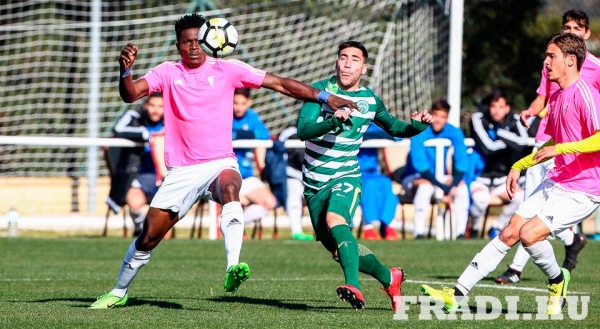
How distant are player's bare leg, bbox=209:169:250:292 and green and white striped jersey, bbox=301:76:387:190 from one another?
1.84 ft

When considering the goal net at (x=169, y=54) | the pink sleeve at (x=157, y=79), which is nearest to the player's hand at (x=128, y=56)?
the pink sleeve at (x=157, y=79)

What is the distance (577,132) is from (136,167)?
8400 millimetres

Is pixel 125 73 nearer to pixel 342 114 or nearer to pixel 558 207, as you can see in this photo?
pixel 342 114

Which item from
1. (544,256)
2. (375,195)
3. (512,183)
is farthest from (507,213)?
(512,183)

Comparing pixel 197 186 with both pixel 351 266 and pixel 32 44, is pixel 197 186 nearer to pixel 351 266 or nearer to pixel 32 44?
pixel 351 266

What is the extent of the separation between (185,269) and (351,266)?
431 cm

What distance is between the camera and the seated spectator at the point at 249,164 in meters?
15.0

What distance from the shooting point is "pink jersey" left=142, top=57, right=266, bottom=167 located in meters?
7.96

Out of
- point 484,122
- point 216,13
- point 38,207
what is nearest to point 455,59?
point 484,122

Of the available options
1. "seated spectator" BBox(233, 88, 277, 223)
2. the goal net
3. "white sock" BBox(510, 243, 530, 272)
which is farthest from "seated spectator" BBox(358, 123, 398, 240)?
"white sock" BBox(510, 243, 530, 272)

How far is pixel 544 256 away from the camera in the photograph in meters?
7.64

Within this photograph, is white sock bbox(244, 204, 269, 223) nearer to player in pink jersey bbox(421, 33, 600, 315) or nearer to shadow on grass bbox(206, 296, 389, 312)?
shadow on grass bbox(206, 296, 389, 312)

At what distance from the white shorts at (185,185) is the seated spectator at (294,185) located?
299 inches

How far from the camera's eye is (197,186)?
792cm
